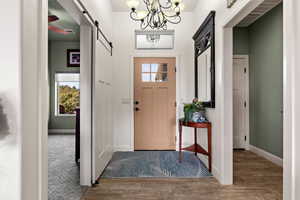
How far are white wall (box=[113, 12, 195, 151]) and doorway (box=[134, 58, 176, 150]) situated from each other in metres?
0.12

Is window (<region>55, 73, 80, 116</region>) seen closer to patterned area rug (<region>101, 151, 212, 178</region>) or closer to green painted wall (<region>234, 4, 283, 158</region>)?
patterned area rug (<region>101, 151, 212, 178</region>)

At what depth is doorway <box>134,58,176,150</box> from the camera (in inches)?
161

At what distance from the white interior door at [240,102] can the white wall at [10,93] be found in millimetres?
4057

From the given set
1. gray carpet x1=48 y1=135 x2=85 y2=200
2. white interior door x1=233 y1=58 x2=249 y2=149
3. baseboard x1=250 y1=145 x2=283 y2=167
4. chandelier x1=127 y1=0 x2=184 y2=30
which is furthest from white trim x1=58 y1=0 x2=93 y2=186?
white interior door x1=233 y1=58 x2=249 y2=149

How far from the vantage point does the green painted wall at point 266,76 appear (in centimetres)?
327

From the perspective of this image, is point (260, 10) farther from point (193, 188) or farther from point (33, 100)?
point (33, 100)

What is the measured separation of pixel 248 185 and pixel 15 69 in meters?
2.70

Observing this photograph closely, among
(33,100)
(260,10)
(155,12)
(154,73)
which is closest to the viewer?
(33,100)

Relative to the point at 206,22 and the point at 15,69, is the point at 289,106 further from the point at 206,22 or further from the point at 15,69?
the point at 206,22

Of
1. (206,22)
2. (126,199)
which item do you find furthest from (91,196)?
(206,22)

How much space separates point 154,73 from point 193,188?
2.43 meters

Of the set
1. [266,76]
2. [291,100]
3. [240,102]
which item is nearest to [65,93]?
[240,102]

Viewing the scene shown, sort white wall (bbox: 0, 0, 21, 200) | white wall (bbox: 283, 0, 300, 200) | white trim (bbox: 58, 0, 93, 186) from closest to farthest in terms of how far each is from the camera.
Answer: white wall (bbox: 0, 0, 21, 200)
white wall (bbox: 283, 0, 300, 200)
white trim (bbox: 58, 0, 93, 186)

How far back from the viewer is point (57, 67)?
6238mm
